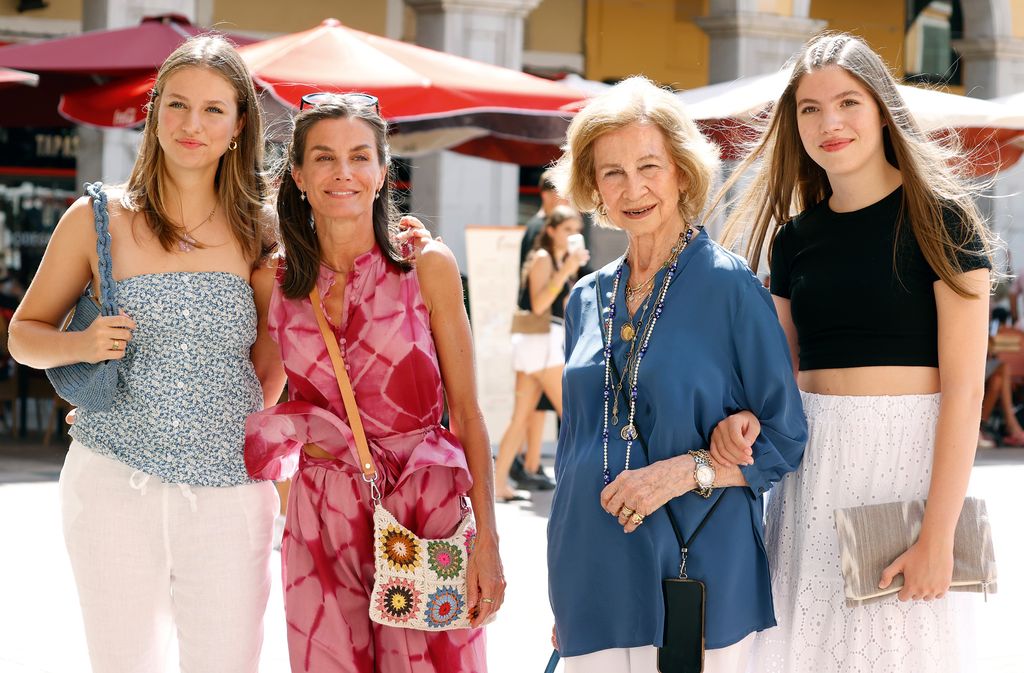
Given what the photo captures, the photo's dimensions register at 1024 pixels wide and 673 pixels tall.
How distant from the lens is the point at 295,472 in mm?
3211

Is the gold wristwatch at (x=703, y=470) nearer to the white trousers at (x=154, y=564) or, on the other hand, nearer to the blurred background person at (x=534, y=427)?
the white trousers at (x=154, y=564)

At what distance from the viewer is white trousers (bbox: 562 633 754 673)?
9.42 ft

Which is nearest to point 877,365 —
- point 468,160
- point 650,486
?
point 650,486

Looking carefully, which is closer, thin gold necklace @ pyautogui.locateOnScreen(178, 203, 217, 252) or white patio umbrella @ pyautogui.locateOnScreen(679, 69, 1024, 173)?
thin gold necklace @ pyautogui.locateOnScreen(178, 203, 217, 252)

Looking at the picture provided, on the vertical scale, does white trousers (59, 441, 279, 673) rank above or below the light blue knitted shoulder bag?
below

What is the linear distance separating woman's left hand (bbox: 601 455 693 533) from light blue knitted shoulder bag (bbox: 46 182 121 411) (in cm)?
116

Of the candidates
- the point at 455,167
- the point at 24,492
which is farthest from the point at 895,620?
the point at 455,167

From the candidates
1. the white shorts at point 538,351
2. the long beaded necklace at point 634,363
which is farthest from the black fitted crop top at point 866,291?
the white shorts at point 538,351

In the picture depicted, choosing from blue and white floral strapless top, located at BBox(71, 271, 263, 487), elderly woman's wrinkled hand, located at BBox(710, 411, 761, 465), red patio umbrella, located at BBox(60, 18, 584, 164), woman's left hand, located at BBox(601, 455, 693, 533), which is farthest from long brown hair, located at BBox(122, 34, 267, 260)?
red patio umbrella, located at BBox(60, 18, 584, 164)

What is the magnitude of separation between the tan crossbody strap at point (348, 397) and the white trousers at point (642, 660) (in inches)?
23.2

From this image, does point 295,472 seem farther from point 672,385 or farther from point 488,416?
point 488,416

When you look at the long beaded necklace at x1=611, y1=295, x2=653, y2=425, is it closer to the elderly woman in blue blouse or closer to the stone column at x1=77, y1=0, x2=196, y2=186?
the elderly woman in blue blouse

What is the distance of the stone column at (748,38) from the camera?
14.7m

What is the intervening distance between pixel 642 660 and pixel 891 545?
2.02 feet
